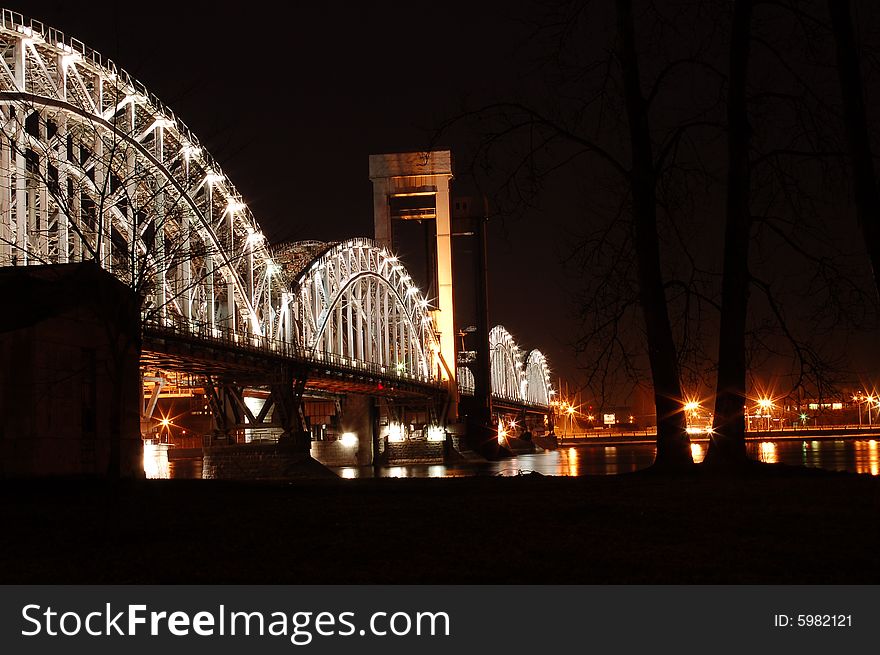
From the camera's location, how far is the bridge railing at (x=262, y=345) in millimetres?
50059

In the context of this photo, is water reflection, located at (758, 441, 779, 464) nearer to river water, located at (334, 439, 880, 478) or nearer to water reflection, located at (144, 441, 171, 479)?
river water, located at (334, 439, 880, 478)

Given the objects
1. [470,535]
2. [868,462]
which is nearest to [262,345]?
[868,462]

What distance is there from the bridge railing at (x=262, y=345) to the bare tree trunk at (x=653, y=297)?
23.6m

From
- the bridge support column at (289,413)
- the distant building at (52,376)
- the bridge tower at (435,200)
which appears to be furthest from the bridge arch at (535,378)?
the distant building at (52,376)

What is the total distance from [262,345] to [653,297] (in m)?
49.4

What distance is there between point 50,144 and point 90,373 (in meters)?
22.9

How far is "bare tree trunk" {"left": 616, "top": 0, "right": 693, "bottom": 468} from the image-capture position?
18406mm

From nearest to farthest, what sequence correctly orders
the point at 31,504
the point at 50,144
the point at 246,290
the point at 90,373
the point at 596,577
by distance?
1. the point at 596,577
2. the point at 31,504
3. the point at 90,373
4. the point at 50,144
5. the point at 246,290

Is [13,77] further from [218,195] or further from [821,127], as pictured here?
[821,127]

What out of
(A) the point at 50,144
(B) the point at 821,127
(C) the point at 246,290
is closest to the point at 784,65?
(B) the point at 821,127

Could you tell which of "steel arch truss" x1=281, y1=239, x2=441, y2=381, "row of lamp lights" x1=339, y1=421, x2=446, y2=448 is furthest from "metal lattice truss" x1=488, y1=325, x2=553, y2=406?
"row of lamp lights" x1=339, y1=421, x2=446, y2=448

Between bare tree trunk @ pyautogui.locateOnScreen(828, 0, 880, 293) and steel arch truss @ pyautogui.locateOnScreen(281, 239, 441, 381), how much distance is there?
55.2 meters

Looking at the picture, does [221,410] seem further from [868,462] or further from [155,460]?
[868,462]

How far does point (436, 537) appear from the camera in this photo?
11.5m
